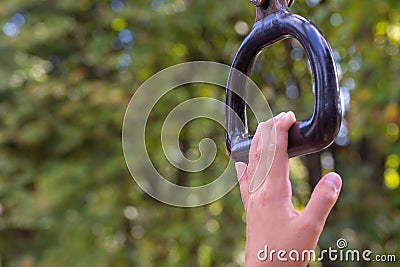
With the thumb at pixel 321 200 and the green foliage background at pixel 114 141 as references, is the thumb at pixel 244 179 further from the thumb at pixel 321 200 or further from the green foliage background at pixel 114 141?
the green foliage background at pixel 114 141

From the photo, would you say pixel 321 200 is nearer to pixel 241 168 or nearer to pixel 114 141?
pixel 241 168

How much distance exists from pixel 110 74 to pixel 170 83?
313 mm

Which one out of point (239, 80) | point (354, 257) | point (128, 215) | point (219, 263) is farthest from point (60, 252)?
point (239, 80)

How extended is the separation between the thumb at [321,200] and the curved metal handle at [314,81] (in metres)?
0.02

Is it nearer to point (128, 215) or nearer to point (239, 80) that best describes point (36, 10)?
point (128, 215)

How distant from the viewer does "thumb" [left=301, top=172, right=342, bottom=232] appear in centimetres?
34

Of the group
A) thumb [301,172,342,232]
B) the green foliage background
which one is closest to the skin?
thumb [301,172,342,232]

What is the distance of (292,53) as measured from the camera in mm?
1867

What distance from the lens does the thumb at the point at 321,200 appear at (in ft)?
1.12

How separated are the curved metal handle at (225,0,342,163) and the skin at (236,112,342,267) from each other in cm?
1

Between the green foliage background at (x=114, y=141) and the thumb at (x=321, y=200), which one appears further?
the green foliage background at (x=114, y=141)

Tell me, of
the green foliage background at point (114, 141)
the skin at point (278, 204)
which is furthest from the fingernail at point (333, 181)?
the green foliage background at point (114, 141)

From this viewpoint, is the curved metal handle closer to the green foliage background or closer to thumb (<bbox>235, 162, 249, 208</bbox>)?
thumb (<bbox>235, 162, 249, 208</bbox>)

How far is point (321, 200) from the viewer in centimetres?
34
